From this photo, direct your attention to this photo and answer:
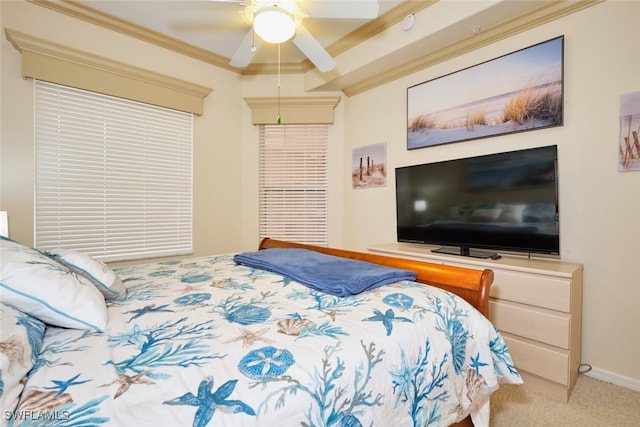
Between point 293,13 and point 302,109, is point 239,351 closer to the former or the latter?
point 293,13

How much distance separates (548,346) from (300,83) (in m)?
3.32

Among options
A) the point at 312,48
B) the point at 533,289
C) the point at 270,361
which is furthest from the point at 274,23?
the point at 533,289

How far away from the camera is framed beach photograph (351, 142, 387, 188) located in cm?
310

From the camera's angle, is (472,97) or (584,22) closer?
(584,22)

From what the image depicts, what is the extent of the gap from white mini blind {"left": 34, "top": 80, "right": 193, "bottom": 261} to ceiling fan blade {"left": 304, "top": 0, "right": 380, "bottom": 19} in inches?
75.4

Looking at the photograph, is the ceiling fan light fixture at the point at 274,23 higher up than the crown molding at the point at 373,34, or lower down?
lower down

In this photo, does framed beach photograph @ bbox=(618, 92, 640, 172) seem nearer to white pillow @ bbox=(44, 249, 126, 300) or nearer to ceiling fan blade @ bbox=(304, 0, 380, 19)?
ceiling fan blade @ bbox=(304, 0, 380, 19)

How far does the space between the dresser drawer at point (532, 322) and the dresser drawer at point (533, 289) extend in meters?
0.04

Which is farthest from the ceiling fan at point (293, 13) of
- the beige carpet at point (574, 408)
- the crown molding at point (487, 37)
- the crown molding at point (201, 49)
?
the beige carpet at point (574, 408)

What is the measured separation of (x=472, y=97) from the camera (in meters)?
2.41

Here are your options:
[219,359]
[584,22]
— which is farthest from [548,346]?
[584,22]

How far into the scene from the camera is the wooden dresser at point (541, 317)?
5.28ft

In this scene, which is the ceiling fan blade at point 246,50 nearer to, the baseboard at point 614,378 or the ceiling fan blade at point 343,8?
the ceiling fan blade at point 343,8

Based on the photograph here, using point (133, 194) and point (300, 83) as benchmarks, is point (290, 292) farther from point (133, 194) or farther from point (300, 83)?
point (300, 83)
